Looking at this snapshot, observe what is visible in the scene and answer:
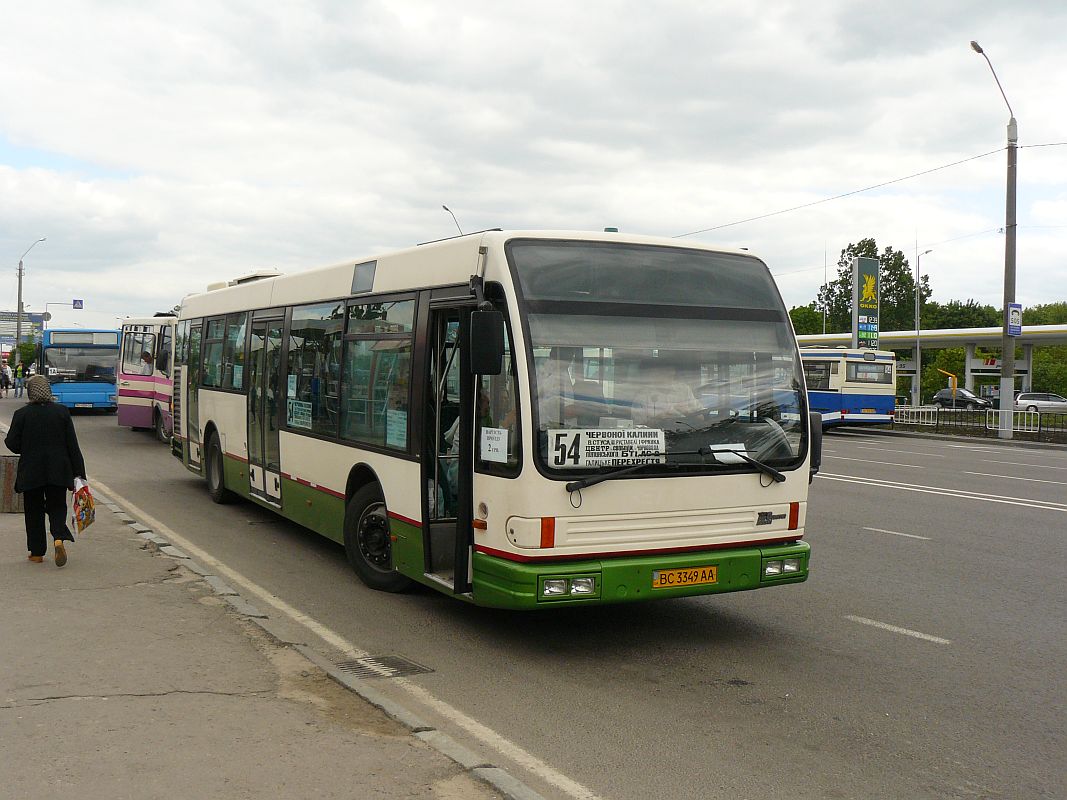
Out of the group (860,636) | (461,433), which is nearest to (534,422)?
(461,433)

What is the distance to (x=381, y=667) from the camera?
21.8ft

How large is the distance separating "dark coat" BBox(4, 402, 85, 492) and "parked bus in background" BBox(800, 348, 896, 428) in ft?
98.6

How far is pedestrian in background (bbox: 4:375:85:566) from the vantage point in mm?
9289

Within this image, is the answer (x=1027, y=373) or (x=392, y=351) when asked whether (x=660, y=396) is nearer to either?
(x=392, y=351)

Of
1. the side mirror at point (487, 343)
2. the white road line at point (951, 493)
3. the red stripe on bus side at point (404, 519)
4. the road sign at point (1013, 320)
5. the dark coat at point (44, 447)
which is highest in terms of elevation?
the road sign at point (1013, 320)

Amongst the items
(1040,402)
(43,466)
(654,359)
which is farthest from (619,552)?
(1040,402)

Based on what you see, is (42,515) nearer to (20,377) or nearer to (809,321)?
(20,377)

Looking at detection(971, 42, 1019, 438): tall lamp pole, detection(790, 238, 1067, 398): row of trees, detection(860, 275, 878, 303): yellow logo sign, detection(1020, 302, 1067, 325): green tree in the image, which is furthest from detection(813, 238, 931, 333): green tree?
detection(971, 42, 1019, 438): tall lamp pole

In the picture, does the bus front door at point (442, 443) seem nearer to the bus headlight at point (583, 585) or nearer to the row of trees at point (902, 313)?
the bus headlight at point (583, 585)

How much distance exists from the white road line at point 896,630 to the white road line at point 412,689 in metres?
3.69

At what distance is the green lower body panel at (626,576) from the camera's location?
657 centimetres

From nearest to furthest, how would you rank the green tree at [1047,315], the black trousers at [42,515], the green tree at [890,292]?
the black trousers at [42,515], the green tree at [890,292], the green tree at [1047,315]

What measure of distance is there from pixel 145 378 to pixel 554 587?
21.7 metres

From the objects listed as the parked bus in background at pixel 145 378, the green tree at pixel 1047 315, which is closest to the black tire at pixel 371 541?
the parked bus in background at pixel 145 378
